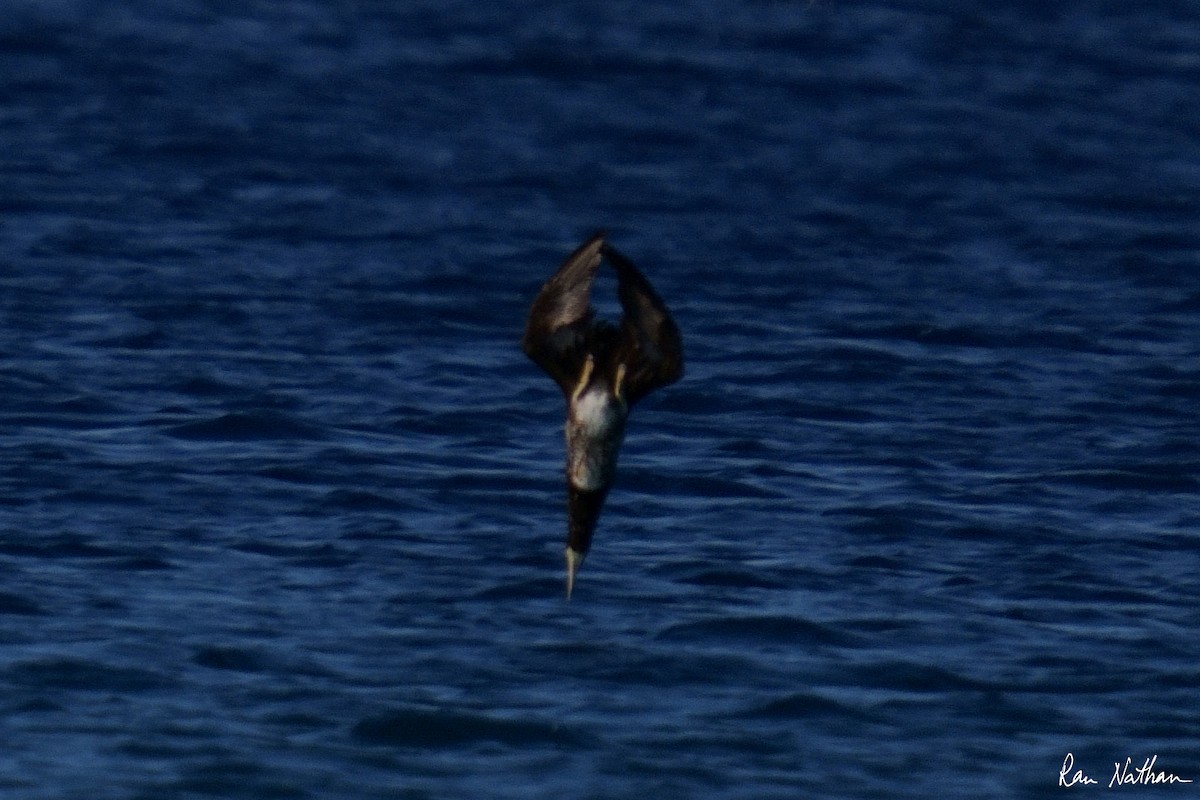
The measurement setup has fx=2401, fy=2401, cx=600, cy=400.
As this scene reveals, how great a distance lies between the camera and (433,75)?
2745 centimetres

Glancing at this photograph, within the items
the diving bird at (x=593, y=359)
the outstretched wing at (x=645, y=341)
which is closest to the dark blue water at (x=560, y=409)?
the diving bird at (x=593, y=359)

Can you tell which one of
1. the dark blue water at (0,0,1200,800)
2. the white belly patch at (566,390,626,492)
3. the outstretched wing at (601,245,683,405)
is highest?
the outstretched wing at (601,245,683,405)

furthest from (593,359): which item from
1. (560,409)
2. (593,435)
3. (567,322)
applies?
(560,409)

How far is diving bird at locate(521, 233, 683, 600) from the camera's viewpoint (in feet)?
24.9

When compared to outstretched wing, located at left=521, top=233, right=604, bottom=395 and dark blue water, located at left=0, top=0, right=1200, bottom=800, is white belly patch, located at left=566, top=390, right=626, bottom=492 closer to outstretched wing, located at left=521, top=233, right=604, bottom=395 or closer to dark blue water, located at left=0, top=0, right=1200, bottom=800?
outstretched wing, located at left=521, top=233, right=604, bottom=395

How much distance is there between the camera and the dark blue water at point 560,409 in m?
11.4

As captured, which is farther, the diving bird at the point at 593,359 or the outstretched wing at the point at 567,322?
the outstretched wing at the point at 567,322

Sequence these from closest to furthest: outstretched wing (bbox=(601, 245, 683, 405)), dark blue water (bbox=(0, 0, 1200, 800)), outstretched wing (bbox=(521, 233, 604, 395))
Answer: outstretched wing (bbox=(601, 245, 683, 405)), outstretched wing (bbox=(521, 233, 604, 395)), dark blue water (bbox=(0, 0, 1200, 800))

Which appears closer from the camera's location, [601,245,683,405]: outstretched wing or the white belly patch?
the white belly patch

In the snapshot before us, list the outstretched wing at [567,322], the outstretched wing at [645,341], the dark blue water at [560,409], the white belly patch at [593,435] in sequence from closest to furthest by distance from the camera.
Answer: the white belly patch at [593,435] → the outstretched wing at [645,341] → the outstretched wing at [567,322] → the dark blue water at [560,409]

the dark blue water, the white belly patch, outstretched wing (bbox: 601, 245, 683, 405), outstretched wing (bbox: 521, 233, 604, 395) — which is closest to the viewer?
the white belly patch

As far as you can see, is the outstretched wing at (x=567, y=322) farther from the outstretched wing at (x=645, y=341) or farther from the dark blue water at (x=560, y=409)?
the dark blue water at (x=560, y=409)

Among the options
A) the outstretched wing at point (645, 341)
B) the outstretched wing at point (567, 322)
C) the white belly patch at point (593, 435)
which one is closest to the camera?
the white belly patch at point (593, 435)

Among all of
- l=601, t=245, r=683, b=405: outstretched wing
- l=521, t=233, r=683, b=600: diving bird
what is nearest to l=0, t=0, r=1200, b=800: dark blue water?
l=521, t=233, r=683, b=600: diving bird
